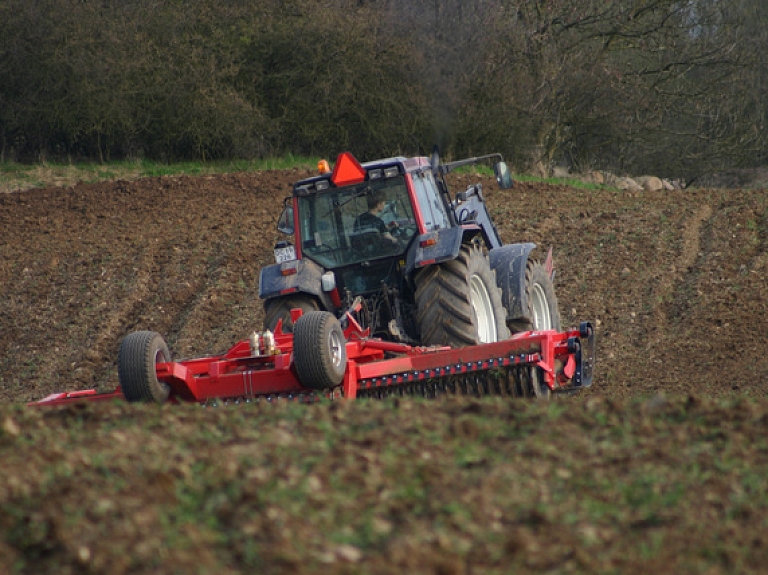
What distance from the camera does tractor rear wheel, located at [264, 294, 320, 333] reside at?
323 inches

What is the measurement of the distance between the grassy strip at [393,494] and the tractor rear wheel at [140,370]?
1.90m

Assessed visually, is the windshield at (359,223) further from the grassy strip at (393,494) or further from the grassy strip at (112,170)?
the grassy strip at (112,170)

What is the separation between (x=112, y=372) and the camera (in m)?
11.4

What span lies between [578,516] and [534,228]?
457 inches

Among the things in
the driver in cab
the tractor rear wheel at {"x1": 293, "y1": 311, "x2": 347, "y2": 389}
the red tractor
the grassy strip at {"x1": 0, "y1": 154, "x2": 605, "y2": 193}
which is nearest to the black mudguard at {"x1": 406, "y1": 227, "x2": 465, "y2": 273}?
the red tractor

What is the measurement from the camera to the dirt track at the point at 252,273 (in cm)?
1069

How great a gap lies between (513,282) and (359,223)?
1.60 m

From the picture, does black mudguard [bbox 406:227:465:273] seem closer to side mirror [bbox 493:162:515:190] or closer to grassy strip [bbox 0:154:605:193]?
side mirror [bbox 493:162:515:190]

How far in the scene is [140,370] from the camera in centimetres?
706

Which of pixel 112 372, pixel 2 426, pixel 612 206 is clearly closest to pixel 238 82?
pixel 612 206

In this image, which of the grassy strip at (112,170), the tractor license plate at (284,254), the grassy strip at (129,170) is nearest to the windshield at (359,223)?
the tractor license plate at (284,254)

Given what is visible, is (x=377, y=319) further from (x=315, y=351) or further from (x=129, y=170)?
(x=129, y=170)

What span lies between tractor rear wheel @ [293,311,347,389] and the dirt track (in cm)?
275

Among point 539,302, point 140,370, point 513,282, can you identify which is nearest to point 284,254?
point 140,370
